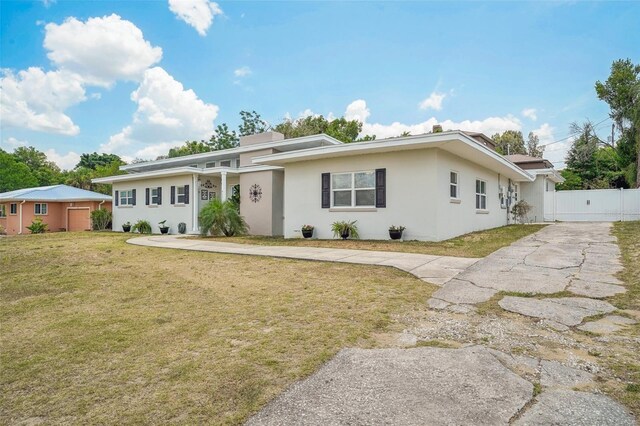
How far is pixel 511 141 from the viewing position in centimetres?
4303

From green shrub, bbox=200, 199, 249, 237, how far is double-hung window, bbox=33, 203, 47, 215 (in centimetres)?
1763

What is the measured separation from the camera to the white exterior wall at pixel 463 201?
34.1ft

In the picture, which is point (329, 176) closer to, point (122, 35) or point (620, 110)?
point (122, 35)

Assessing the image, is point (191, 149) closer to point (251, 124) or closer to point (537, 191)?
point (251, 124)

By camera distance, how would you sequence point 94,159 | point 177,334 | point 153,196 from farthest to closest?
point 94,159, point 153,196, point 177,334

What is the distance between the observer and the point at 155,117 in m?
28.0

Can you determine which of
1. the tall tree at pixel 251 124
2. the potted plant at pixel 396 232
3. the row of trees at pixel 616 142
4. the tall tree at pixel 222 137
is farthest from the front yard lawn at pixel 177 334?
the tall tree at pixel 222 137

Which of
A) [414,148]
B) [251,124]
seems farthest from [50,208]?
[414,148]

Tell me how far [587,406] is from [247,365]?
7.23 ft

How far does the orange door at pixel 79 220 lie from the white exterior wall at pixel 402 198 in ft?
60.8

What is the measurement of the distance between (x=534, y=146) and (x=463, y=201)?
127 ft

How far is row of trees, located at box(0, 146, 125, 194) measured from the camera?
1483 inches

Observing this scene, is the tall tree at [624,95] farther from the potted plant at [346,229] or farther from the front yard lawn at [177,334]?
the front yard lawn at [177,334]

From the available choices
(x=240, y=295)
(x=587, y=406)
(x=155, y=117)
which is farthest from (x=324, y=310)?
(x=155, y=117)
